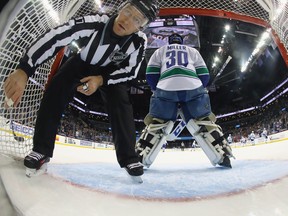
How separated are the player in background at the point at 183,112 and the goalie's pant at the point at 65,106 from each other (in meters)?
0.45

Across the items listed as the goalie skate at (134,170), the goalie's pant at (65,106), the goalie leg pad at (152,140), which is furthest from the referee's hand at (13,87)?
the goalie leg pad at (152,140)

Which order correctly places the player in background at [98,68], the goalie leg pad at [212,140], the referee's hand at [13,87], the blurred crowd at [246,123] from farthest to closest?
the blurred crowd at [246,123] < the goalie leg pad at [212,140] < the player in background at [98,68] < the referee's hand at [13,87]

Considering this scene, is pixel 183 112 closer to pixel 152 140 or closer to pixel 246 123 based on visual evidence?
pixel 152 140

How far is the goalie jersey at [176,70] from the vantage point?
139 centimetres

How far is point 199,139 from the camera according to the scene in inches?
55.8

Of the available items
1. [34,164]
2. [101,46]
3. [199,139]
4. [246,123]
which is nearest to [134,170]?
[34,164]

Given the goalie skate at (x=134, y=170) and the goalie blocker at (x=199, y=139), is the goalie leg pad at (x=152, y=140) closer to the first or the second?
the goalie blocker at (x=199, y=139)

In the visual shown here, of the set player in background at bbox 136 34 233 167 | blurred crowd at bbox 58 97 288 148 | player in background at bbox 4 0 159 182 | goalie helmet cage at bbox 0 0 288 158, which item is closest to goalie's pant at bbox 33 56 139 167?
player in background at bbox 4 0 159 182

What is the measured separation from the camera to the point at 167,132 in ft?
4.65

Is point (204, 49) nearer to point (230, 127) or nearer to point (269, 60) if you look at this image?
point (269, 60)

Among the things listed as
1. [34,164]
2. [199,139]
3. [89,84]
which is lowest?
[199,139]

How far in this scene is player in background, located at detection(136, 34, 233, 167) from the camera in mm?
1377

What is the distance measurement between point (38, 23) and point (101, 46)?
0.29 metres

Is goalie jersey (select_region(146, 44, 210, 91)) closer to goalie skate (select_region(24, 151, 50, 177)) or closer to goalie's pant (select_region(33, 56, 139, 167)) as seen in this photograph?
goalie's pant (select_region(33, 56, 139, 167))
